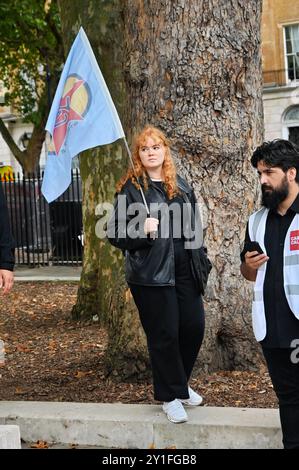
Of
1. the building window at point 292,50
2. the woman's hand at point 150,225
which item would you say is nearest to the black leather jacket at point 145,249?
the woman's hand at point 150,225

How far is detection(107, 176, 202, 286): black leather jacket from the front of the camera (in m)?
5.13

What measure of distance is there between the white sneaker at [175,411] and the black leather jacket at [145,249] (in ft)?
2.56

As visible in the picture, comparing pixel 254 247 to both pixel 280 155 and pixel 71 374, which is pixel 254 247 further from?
pixel 71 374

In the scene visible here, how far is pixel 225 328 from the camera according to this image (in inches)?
246

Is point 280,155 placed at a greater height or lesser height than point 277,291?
greater

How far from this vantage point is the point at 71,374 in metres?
6.78

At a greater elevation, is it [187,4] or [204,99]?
[187,4]

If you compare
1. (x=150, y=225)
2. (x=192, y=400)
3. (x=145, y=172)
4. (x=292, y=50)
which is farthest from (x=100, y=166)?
(x=292, y=50)

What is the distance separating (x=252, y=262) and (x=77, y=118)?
6.00 feet

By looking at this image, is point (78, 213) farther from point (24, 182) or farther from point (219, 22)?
point (219, 22)

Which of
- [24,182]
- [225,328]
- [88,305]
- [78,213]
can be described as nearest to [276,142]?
[225,328]

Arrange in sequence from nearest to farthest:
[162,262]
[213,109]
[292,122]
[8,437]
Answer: [8,437] < [162,262] < [213,109] < [292,122]

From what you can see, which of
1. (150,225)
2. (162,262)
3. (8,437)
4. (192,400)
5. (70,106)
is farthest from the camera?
(70,106)
